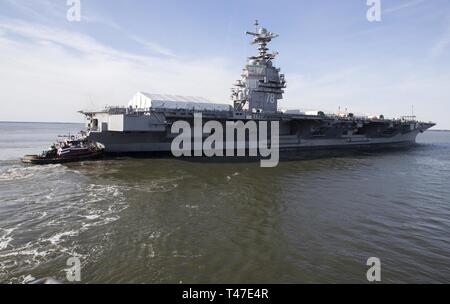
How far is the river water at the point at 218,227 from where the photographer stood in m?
8.77

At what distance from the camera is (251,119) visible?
3344cm

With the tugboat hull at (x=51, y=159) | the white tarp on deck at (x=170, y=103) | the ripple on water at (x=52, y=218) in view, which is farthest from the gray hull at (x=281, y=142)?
the ripple on water at (x=52, y=218)

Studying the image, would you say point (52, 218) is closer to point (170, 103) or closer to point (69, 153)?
point (69, 153)

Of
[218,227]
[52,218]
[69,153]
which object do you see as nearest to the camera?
[218,227]

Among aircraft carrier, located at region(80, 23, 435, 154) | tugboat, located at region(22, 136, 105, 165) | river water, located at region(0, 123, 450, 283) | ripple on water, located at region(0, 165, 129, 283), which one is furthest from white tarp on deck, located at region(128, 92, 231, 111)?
ripple on water, located at region(0, 165, 129, 283)

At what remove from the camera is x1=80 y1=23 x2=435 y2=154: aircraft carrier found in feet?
91.0

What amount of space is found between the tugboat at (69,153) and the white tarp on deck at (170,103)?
6.66m

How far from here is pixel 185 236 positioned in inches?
438

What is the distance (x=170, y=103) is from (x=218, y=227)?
23.6m

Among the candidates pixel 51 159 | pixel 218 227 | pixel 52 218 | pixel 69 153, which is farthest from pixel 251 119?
pixel 52 218

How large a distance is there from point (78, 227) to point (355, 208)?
12.5 metres

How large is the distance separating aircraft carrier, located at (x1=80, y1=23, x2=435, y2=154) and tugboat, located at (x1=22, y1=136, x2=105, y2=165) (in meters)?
1.10

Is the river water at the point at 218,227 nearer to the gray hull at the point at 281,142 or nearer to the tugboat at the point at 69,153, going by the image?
the tugboat at the point at 69,153

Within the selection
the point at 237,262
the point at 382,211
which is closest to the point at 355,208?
the point at 382,211
